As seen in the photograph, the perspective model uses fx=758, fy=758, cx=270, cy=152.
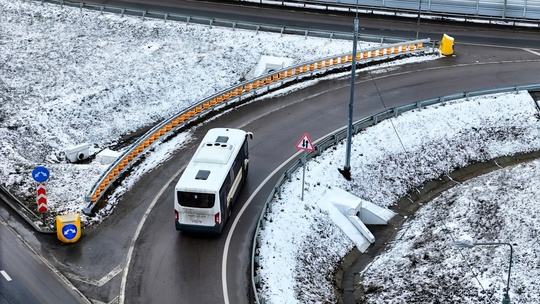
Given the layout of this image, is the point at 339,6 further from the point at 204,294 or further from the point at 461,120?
the point at 204,294

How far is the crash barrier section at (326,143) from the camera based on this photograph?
3206 centimetres

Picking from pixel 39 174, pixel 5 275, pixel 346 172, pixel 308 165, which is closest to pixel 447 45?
pixel 346 172

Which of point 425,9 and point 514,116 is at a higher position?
point 425,9

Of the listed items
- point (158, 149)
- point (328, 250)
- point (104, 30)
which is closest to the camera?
point (328, 250)

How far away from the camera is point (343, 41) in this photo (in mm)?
53719

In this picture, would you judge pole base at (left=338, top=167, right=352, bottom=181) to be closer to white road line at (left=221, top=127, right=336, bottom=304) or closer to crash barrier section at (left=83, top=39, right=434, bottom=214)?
white road line at (left=221, top=127, right=336, bottom=304)

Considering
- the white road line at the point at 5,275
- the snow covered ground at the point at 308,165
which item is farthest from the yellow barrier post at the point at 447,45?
the white road line at the point at 5,275

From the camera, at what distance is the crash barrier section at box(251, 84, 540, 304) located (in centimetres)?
3206

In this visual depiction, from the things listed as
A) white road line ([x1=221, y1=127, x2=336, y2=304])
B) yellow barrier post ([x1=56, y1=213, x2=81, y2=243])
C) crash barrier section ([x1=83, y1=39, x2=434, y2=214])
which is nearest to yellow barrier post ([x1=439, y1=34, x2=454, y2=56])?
crash barrier section ([x1=83, y1=39, x2=434, y2=214])

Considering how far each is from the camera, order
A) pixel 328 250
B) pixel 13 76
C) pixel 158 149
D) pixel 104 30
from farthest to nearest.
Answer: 1. pixel 104 30
2. pixel 13 76
3. pixel 158 149
4. pixel 328 250

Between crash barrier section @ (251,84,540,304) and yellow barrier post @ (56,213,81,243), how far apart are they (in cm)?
774

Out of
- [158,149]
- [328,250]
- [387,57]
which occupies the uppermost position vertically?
[387,57]

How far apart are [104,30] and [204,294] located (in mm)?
31617

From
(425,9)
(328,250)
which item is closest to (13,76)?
(328,250)
